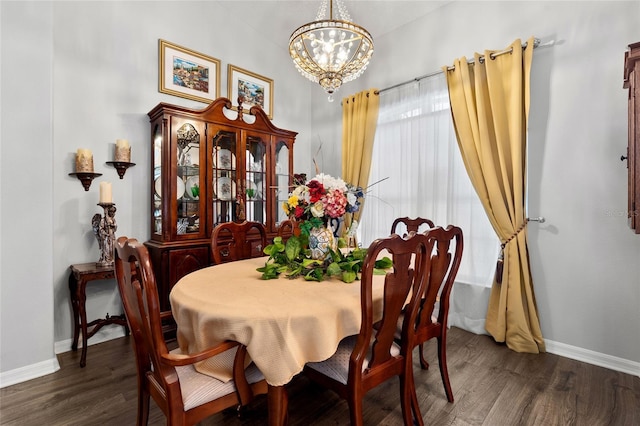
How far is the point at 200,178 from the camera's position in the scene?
279 centimetres

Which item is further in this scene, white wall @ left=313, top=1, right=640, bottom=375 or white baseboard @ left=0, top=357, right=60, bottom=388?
white wall @ left=313, top=1, right=640, bottom=375

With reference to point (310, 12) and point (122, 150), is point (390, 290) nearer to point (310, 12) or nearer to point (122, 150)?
point (122, 150)

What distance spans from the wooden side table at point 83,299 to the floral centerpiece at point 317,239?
1.41 m

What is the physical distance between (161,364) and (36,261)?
1.66 meters

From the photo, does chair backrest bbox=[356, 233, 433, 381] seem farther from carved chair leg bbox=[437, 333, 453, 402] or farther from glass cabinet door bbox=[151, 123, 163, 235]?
glass cabinet door bbox=[151, 123, 163, 235]

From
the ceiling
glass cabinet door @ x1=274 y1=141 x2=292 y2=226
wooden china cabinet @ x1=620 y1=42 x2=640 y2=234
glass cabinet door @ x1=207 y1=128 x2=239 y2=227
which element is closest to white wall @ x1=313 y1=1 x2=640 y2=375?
wooden china cabinet @ x1=620 y1=42 x2=640 y2=234

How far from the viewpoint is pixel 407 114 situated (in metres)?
3.22

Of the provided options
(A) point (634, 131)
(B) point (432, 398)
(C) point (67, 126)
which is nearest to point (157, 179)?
(C) point (67, 126)

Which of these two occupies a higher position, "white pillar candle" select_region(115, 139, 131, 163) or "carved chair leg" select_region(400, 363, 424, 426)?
"white pillar candle" select_region(115, 139, 131, 163)

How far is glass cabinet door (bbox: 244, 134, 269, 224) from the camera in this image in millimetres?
3156

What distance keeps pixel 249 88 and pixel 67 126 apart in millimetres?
1791

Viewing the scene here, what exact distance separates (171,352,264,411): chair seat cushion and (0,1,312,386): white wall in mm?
1569

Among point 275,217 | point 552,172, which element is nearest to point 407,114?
point 552,172

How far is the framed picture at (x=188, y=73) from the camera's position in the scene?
288cm
